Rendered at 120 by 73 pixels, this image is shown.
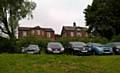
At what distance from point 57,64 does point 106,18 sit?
1988 inches

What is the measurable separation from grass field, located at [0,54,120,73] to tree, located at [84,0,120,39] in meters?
45.4

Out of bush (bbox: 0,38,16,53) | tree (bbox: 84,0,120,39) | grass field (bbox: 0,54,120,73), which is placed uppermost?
tree (bbox: 84,0,120,39)

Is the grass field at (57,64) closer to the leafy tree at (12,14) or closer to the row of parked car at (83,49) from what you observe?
the row of parked car at (83,49)

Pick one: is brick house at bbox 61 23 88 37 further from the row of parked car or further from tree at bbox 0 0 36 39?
the row of parked car

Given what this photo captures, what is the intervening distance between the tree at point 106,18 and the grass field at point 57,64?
45.4m

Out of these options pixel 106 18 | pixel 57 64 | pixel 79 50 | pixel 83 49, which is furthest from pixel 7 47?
pixel 106 18

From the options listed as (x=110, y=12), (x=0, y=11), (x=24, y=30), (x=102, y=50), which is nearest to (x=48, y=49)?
(x=102, y=50)

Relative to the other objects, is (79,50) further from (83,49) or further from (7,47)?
(7,47)

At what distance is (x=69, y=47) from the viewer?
46.1m

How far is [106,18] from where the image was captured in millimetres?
80438

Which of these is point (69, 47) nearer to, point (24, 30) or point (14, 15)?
point (14, 15)

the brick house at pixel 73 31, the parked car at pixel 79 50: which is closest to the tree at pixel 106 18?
the parked car at pixel 79 50

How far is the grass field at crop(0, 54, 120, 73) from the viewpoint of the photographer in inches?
1166

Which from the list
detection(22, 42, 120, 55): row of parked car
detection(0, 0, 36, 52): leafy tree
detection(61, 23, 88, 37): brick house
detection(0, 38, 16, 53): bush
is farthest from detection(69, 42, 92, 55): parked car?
detection(61, 23, 88, 37): brick house
